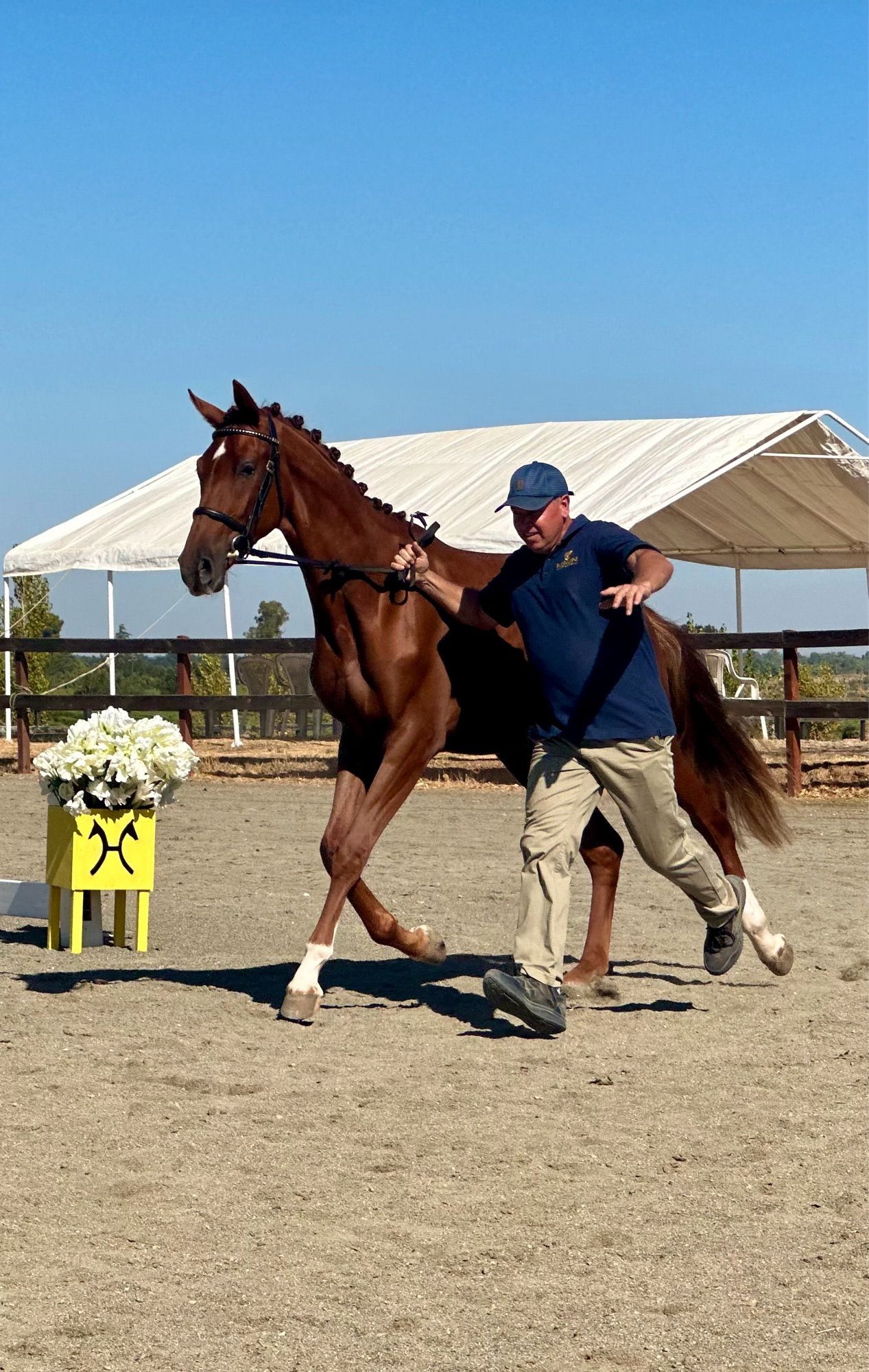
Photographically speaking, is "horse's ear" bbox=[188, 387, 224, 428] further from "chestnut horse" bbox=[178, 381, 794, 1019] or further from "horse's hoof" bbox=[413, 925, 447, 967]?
"horse's hoof" bbox=[413, 925, 447, 967]

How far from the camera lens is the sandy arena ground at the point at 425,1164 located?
2.99 m

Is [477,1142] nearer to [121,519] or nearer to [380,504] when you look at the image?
[380,504]

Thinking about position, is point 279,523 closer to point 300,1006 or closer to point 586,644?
point 586,644

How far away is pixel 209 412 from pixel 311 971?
2.17m

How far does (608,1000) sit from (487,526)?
1143 centimetres

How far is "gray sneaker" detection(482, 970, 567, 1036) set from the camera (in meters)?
5.16

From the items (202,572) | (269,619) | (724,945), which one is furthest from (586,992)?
(269,619)

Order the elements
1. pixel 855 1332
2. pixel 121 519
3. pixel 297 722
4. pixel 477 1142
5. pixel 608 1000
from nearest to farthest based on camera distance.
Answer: pixel 855 1332, pixel 477 1142, pixel 608 1000, pixel 121 519, pixel 297 722

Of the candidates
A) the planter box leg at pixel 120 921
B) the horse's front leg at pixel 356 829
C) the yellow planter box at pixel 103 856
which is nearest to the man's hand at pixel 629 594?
the horse's front leg at pixel 356 829

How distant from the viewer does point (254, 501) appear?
580cm

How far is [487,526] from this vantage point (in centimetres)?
1711

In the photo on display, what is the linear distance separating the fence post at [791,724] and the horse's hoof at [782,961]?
885 centimetres

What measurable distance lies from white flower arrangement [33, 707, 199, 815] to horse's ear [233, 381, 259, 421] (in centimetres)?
167

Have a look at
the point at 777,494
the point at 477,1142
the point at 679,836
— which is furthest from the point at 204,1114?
the point at 777,494
